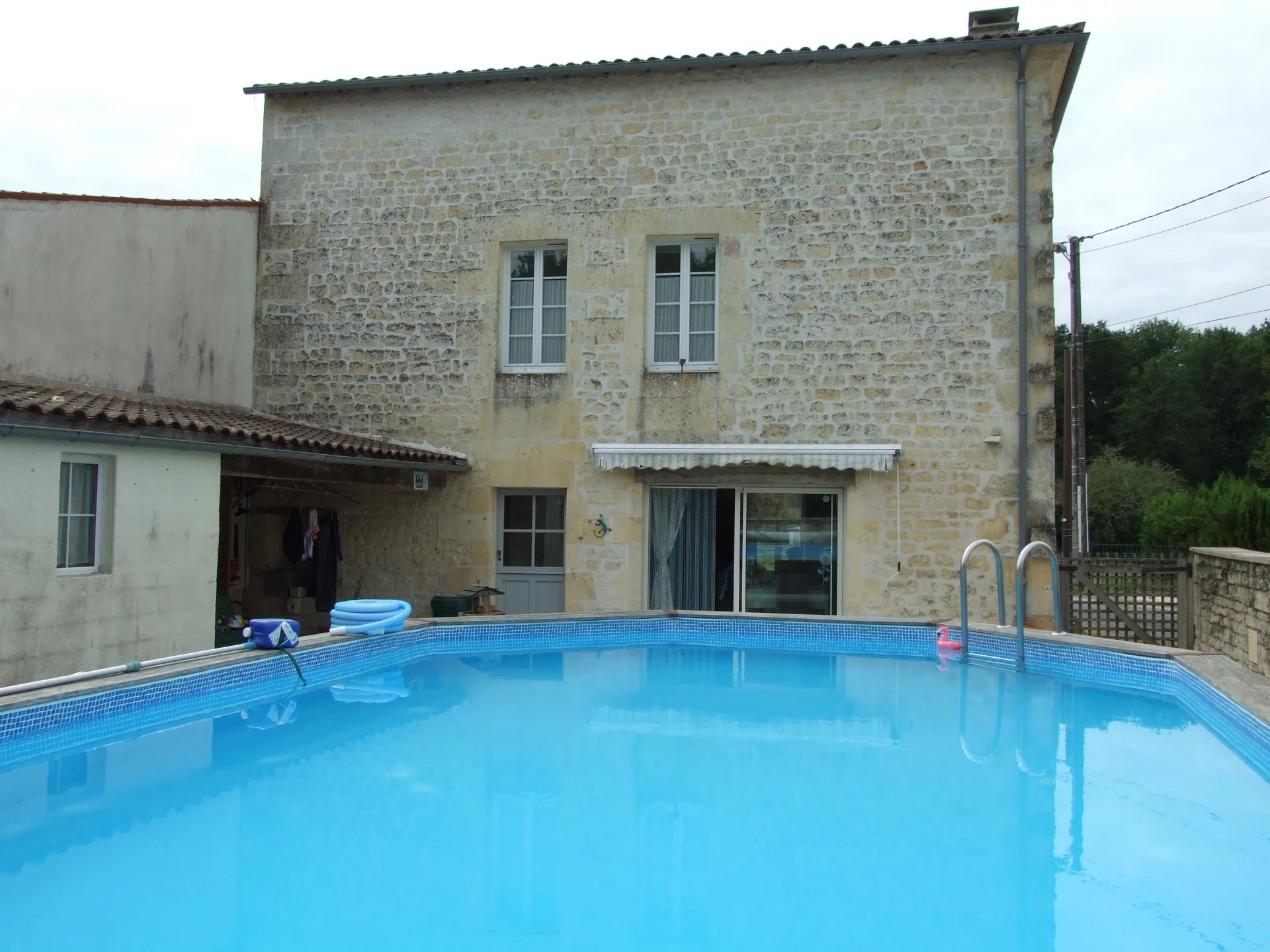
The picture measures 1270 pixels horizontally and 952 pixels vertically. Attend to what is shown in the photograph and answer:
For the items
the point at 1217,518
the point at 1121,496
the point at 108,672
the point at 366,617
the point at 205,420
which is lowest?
the point at 108,672

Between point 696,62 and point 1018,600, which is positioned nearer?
point 1018,600

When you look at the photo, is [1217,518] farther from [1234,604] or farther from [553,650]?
[553,650]

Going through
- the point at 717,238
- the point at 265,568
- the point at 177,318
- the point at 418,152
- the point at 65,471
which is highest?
the point at 418,152

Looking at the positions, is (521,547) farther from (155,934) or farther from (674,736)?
(155,934)

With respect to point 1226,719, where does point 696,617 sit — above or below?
above

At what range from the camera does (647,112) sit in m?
14.0

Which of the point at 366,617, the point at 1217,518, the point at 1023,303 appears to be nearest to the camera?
the point at 366,617

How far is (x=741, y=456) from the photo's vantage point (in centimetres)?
1330

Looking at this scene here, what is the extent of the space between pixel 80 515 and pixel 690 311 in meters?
7.95

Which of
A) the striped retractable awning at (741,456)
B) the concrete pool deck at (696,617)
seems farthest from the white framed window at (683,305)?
the concrete pool deck at (696,617)

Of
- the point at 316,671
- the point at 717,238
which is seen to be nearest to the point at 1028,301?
the point at 717,238

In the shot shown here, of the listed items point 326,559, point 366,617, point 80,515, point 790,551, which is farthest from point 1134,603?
point 80,515

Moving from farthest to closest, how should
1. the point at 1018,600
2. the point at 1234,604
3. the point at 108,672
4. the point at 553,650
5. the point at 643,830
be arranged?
the point at 553,650 < the point at 1234,604 < the point at 1018,600 < the point at 108,672 < the point at 643,830

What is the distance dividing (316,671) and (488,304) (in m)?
6.08
